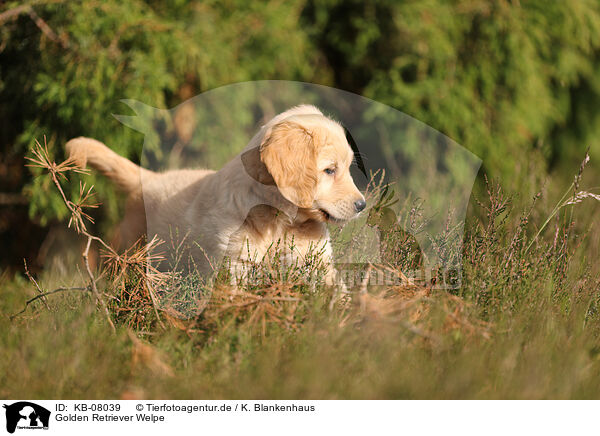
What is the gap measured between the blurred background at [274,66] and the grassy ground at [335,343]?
169 centimetres

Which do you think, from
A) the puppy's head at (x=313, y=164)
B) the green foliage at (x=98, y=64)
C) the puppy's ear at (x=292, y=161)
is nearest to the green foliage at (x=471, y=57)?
the green foliage at (x=98, y=64)

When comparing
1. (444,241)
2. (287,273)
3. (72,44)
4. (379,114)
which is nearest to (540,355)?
(444,241)

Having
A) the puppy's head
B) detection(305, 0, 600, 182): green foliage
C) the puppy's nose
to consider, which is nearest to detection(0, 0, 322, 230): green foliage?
detection(305, 0, 600, 182): green foliage

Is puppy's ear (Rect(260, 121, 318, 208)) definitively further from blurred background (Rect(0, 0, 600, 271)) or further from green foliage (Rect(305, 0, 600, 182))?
green foliage (Rect(305, 0, 600, 182))

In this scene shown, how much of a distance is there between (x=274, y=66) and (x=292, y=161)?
127 inches

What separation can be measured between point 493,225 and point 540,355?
34.9 inches

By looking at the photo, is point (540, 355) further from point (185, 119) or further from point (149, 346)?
point (185, 119)

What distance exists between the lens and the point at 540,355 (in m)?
2.33

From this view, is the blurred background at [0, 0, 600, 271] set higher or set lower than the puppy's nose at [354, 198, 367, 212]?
higher

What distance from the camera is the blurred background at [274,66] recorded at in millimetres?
4660
